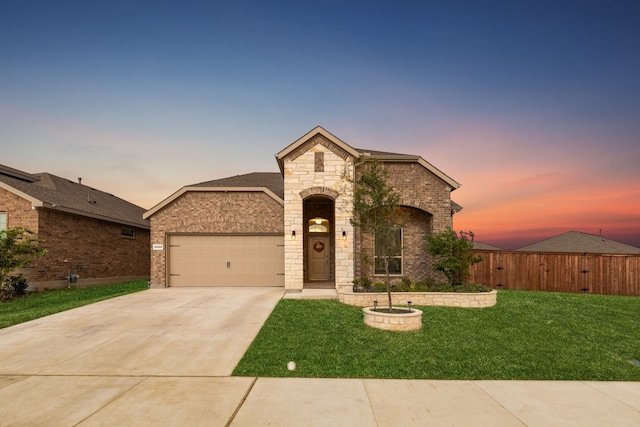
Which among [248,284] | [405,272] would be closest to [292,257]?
[248,284]

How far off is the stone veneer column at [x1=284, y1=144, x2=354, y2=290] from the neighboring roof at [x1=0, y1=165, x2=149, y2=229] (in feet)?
35.2

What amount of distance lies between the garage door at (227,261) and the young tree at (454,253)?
23.4ft

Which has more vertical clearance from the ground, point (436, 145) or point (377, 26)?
point (377, 26)

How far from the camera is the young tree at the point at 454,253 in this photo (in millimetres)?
12876

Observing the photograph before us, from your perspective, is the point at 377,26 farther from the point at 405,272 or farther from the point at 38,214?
the point at 38,214

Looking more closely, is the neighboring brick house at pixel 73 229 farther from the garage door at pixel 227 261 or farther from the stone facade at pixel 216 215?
the garage door at pixel 227 261

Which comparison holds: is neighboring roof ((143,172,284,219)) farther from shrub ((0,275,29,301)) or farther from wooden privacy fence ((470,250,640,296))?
wooden privacy fence ((470,250,640,296))

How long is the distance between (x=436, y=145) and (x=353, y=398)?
56.7 feet

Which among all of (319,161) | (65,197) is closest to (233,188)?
(319,161)

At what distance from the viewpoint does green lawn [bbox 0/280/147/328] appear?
9.72 meters

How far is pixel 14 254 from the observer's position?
519 inches

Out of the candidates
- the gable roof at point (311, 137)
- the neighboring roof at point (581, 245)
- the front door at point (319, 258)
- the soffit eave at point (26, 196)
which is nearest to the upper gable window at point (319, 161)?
the gable roof at point (311, 137)

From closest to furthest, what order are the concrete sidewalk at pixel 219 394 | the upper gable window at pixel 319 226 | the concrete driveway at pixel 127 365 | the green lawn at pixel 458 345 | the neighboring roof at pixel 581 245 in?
the concrete sidewalk at pixel 219 394 < the concrete driveway at pixel 127 365 < the green lawn at pixel 458 345 < the upper gable window at pixel 319 226 < the neighboring roof at pixel 581 245

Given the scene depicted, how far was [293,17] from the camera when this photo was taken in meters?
14.3
